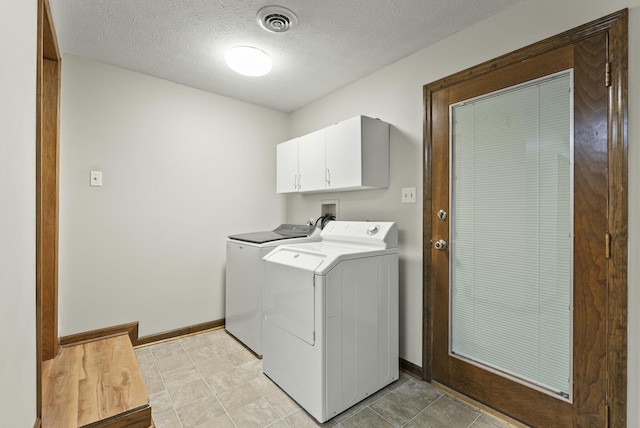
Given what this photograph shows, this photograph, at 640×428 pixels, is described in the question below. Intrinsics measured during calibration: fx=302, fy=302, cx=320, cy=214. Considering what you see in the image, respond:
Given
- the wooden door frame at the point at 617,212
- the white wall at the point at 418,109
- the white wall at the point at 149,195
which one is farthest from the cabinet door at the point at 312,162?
the wooden door frame at the point at 617,212

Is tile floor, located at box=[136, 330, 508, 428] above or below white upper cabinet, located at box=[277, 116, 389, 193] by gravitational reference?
below

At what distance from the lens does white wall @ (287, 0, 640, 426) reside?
4.37 feet

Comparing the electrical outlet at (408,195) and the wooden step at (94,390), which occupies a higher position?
the electrical outlet at (408,195)

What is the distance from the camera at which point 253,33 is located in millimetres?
1979

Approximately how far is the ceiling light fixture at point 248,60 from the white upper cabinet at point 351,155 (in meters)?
0.70

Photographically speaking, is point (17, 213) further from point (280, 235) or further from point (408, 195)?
point (408, 195)

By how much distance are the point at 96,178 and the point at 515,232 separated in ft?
9.78

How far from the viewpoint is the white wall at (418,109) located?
52.4 inches

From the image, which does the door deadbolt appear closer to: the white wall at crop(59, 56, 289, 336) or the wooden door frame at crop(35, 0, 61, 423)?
the white wall at crop(59, 56, 289, 336)

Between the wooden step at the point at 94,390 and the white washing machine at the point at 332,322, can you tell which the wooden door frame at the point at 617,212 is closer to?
the white washing machine at the point at 332,322

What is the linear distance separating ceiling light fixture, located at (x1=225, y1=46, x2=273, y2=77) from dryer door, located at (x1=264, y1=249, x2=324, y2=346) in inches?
53.9

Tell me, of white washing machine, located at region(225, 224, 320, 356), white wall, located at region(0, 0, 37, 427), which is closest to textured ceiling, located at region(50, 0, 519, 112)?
white wall, located at region(0, 0, 37, 427)

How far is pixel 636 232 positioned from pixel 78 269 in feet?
11.2

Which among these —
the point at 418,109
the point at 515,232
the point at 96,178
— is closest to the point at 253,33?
the point at 418,109
